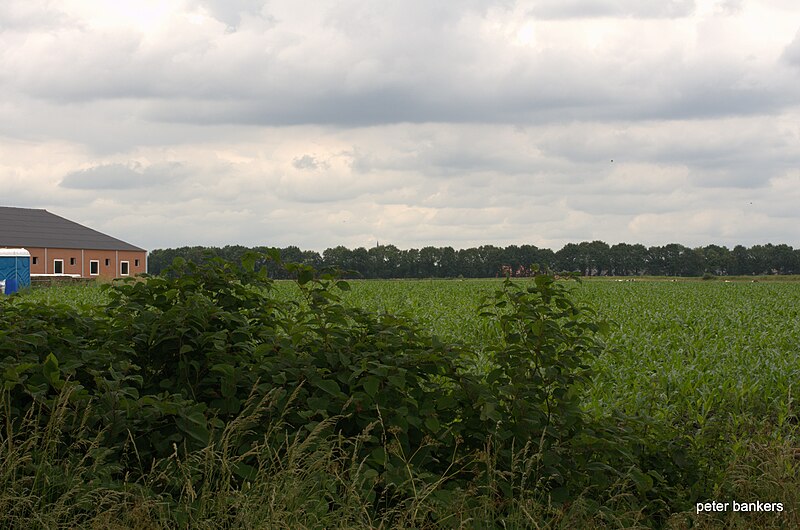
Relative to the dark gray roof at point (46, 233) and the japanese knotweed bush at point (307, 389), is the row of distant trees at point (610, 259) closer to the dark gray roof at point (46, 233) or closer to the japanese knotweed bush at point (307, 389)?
the dark gray roof at point (46, 233)

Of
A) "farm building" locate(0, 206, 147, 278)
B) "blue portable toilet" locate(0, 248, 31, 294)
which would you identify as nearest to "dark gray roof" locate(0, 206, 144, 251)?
"farm building" locate(0, 206, 147, 278)

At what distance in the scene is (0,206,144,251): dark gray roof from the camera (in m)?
68.9

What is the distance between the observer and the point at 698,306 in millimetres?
30859

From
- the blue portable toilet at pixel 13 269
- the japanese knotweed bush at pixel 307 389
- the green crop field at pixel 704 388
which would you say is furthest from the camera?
the blue portable toilet at pixel 13 269

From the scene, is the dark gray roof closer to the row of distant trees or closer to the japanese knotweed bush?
the row of distant trees

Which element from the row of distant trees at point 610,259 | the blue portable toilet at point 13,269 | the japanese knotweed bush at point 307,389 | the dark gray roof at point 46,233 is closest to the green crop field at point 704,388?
the japanese knotweed bush at point 307,389

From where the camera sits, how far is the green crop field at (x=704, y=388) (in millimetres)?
7031

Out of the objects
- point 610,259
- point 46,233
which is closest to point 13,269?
point 46,233

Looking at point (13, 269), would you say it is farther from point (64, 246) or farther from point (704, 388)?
point (704, 388)

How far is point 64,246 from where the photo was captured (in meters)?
70.8

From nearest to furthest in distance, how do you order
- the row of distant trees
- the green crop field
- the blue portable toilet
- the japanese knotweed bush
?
the japanese knotweed bush
the green crop field
the blue portable toilet
the row of distant trees

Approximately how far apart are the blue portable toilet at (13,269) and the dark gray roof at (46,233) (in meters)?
26.1

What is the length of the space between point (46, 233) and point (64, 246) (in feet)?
8.33

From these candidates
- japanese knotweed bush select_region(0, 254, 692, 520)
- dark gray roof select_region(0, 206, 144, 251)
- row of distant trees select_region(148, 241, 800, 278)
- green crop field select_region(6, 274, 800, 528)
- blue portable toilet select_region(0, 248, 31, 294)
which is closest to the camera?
japanese knotweed bush select_region(0, 254, 692, 520)
